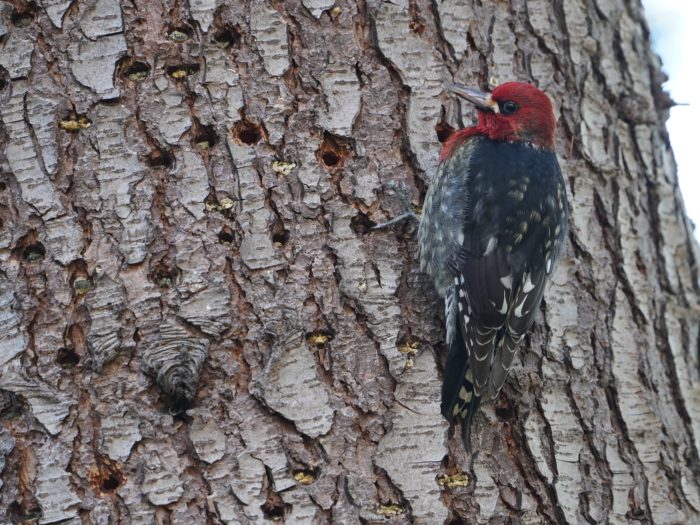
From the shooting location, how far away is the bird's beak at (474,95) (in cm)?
317

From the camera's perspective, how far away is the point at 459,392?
278cm

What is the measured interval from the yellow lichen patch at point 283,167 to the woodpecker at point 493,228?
527 millimetres

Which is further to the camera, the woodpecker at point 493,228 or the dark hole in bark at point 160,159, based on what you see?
the woodpecker at point 493,228

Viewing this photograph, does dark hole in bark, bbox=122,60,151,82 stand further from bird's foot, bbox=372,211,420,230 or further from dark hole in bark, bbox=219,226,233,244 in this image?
bird's foot, bbox=372,211,420,230

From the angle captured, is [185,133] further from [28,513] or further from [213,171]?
[28,513]

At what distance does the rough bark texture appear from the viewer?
100 inches

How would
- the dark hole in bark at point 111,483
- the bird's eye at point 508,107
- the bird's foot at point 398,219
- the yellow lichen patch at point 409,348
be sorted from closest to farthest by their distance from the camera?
the dark hole in bark at point 111,483, the yellow lichen patch at point 409,348, the bird's foot at point 398,219, the bird's eye at point 508,107

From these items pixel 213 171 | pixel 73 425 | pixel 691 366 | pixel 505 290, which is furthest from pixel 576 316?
pixel 73 425

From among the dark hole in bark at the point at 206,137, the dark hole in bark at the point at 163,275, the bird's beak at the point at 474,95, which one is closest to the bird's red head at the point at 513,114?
the bird's beak at the point at 474,95

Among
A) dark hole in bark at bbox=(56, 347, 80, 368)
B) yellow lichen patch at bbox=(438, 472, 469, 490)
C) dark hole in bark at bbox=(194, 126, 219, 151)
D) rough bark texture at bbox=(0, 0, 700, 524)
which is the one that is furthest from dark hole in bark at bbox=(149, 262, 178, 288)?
yellow lichen patch at bbox=(438, 472, 469, 490)

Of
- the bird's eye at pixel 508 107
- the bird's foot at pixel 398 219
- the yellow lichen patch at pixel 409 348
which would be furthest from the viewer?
the bird's eye at pixel 508 107

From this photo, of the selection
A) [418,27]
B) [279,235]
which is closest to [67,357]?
[279,235]

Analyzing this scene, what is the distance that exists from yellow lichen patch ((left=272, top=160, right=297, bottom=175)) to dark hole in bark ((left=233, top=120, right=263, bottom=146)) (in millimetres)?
104

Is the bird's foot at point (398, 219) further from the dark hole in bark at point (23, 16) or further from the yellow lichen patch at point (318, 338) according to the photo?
the dark hole in bark at point (23, 16)
